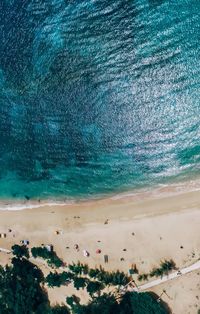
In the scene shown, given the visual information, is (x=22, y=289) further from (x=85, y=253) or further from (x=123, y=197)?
(x=123, y=197)

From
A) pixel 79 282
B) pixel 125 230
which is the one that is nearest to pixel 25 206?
pixel 79 282

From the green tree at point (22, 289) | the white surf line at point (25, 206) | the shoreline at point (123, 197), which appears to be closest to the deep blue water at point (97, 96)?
the shoreline at point (123, 197)

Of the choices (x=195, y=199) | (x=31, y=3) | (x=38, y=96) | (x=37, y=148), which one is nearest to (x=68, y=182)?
(x=37, y=148)

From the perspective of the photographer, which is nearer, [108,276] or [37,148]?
[108,276]

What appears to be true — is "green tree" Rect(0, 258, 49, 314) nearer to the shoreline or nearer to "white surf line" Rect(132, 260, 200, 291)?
the shoreline

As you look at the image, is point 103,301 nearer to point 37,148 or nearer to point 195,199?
point 195,199
